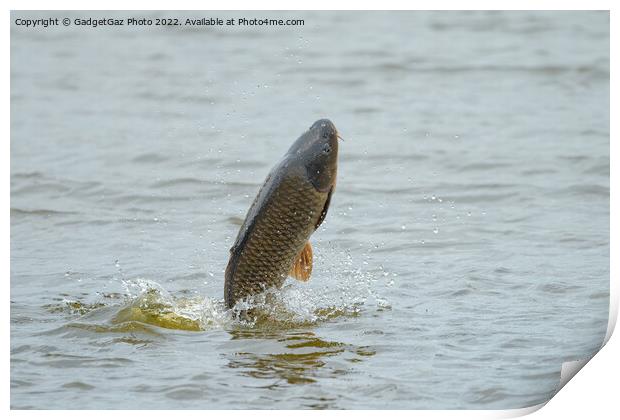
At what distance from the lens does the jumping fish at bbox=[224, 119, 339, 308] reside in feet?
17.3

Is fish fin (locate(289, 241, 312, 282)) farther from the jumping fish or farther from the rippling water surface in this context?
the rippling water surface

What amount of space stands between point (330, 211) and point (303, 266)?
9.23 ft

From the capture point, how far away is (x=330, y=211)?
8.41 metres

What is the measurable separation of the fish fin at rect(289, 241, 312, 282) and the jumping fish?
71 mm

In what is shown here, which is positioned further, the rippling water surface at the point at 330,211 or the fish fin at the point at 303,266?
the fish fin at the point at 303,266

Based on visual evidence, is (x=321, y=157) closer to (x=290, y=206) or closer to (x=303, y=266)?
(x=290, y=206)

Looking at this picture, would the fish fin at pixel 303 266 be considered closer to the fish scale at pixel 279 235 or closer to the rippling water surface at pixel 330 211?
the fish scale at pixel 279 235

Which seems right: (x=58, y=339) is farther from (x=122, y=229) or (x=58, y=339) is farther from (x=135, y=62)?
(x=135, y=62)

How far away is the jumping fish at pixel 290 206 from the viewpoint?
17.3ft

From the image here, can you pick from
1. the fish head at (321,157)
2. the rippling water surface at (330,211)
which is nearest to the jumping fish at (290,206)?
the fish head at (321,157)

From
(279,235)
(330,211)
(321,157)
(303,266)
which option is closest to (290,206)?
(279,235)

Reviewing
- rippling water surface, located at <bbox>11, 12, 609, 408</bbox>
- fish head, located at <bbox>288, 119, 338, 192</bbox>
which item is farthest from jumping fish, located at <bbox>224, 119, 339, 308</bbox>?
rippling water surface, located at <bbox>11, 12, 609, 408</bbox>
